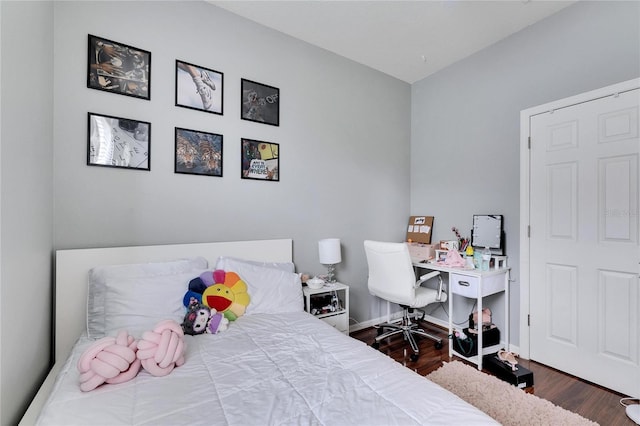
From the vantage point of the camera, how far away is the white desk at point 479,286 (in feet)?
7.99

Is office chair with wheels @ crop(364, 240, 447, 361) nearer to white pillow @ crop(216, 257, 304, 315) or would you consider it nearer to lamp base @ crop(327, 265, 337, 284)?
lamp base @ crop(327, 265, 337, 284)

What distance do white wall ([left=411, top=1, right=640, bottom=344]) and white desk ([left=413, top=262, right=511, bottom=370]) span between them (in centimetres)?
8

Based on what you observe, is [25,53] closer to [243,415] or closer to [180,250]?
[180,250]

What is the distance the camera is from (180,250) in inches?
84.4

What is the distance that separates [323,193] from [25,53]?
2.21 m

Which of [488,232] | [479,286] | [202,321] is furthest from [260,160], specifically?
[488,232]

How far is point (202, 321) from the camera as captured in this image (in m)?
1.70

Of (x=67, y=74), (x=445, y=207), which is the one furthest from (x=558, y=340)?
(x=67, y=74)

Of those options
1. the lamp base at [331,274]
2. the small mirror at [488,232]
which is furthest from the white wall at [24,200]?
the small mirror at [488,232]

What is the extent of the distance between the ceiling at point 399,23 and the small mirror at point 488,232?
5.69ft

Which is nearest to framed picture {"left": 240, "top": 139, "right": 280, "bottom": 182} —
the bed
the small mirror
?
the bed

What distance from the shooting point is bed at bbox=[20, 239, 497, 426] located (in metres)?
0.99

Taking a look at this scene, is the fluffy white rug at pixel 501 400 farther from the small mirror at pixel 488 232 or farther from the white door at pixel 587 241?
the small mirror at pixel 488 232

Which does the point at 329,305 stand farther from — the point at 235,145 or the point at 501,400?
the point at 235,145
